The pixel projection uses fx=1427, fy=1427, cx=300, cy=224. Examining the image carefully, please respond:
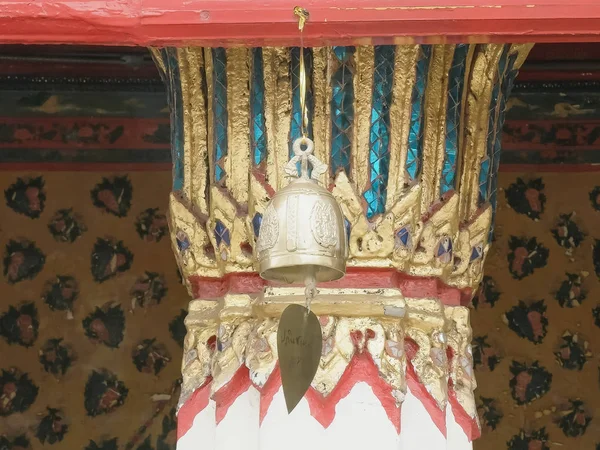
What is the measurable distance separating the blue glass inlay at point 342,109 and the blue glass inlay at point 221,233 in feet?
0.77

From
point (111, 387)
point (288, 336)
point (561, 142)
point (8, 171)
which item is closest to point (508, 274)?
point (561, 142)

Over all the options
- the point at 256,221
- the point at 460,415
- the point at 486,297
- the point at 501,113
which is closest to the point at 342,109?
the point at 256,221

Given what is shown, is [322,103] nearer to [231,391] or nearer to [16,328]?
[231,391]

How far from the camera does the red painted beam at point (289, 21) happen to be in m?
2.20

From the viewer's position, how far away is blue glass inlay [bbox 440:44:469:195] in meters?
2.71

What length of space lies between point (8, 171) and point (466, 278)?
1698mm

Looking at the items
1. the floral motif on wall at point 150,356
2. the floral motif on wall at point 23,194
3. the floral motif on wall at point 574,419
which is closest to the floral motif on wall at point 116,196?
the floral motif on wall at point 23,194

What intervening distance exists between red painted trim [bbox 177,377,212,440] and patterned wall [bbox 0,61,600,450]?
4.19 feet

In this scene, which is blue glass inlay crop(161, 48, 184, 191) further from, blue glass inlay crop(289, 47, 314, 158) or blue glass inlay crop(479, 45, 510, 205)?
blue glass inlay crop(479, 45, 510, 205)

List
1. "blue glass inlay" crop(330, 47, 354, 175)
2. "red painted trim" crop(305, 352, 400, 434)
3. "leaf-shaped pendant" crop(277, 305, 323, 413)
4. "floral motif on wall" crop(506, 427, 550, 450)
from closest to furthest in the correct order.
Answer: "leaf-shaped pendant" crop(277, 305, 323, 413) < "red painted trim" crop(305, 352, 400, 434) < "blue glass inlay" crop(330, 47, 354, 175) < "floral motif on wall" crop(506, 427, 550, 450)

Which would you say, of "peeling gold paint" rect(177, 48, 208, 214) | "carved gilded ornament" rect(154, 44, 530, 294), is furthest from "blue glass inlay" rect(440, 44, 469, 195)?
"peeling gold paint" rect(177, 48, 208, 214)

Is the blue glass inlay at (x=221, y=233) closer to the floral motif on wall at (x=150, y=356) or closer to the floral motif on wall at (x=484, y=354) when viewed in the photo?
the floral motif on wall at (x=150, y=356)

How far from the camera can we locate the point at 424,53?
2650 millimetres

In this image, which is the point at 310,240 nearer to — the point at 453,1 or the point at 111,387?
the point at 453,1
